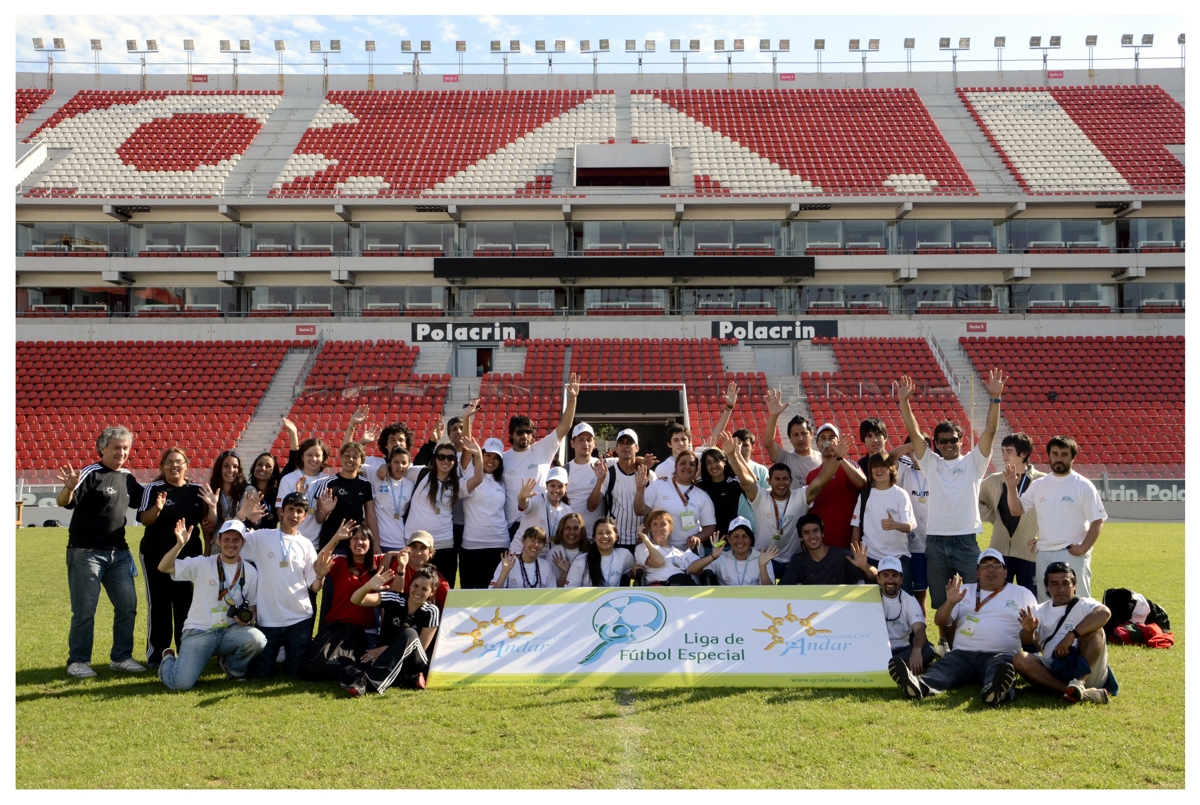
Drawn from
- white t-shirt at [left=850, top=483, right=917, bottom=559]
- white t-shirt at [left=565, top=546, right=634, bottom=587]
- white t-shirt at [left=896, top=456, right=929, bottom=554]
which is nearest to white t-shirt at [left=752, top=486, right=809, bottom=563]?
white t-shirt at [left=850, top=483, right=917, bottom=559]

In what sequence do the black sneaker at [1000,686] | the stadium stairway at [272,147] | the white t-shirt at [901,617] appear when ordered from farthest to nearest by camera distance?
the stadium stairway at [272,147]
the white t-shirt at [901,617]
the black sneaker at [1000,686]

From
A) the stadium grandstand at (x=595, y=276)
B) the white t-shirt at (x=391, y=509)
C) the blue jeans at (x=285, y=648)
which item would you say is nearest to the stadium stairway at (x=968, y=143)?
the stadium grandstand at (x=595, y=276)

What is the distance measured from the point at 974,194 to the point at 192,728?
3289cm

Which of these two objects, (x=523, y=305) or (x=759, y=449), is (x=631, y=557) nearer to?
(x=759, y=449)

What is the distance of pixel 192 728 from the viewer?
582 centimetres

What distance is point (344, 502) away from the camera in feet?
26.2

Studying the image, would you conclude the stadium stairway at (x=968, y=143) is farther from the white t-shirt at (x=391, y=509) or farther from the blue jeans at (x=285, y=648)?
the blue jeans at (x=285, y=648)

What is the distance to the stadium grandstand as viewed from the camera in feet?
91.4

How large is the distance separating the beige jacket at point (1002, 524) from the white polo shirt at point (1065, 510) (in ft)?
1.15

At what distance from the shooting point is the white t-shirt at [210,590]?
7.14m

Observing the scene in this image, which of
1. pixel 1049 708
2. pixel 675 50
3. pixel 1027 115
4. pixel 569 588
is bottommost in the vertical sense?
pixel 1049 708

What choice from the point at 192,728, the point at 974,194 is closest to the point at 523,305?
the point at 974,194

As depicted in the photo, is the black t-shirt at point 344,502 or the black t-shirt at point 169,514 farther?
the black t-shirt at point 344,502

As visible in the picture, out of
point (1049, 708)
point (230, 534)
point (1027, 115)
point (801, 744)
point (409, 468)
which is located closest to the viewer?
point (801, 744)
